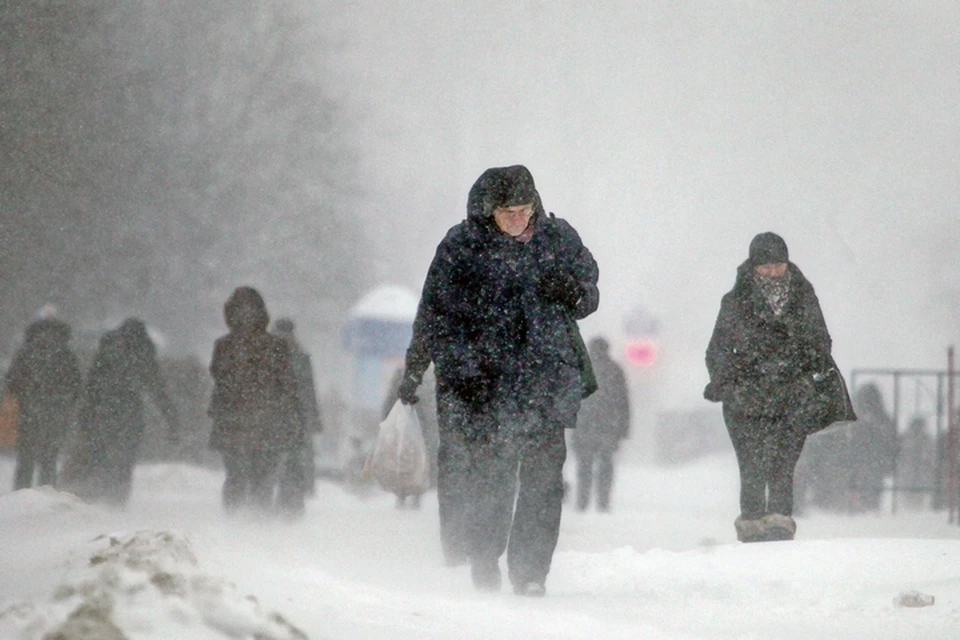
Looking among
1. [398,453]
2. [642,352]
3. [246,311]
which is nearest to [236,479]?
[246,311]

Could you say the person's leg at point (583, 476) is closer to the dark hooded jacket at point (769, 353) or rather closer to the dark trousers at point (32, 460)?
the dark trousers at point (32, 460)

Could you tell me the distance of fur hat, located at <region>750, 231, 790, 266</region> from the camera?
25.5 feet

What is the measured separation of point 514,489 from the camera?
6.09m

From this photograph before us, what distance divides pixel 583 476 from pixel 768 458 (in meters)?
7.03

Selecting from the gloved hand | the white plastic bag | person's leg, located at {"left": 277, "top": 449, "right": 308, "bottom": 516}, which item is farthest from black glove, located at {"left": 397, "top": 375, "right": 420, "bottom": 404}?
person's leg, located at {"left": 277, "top": 449, "right": 308, "bottom": 516}

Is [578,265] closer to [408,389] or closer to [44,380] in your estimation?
[408,389]

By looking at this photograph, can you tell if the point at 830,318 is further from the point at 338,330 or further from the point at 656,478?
the point at 656,478

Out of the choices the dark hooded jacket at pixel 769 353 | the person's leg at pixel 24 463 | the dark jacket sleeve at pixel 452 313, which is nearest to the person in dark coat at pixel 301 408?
the person's leg at pixel 24 463

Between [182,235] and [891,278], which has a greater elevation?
[891,278]

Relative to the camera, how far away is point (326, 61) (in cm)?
3634

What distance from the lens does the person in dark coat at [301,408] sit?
11383mm

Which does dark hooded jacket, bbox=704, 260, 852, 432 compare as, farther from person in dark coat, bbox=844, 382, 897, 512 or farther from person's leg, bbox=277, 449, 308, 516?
person in dark coat, bbox=844, 382, 897, 512

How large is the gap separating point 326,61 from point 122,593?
33226mm

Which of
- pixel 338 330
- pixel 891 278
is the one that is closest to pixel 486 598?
pixel 338 330
